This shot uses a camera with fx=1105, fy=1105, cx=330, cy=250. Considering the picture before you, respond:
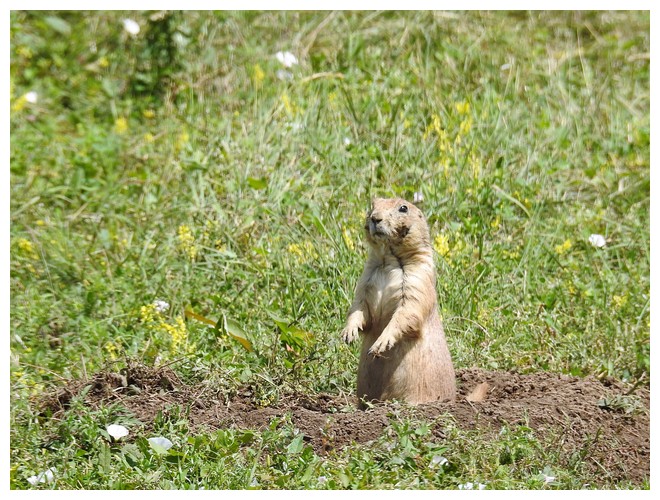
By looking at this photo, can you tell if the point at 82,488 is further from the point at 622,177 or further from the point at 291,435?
the point at 622,177

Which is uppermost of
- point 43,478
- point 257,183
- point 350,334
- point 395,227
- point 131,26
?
point 131,26

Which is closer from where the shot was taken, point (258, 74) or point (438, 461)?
point (438, 461)

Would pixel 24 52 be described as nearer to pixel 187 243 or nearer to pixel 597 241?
pixel 187 243

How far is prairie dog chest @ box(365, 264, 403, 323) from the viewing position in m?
5.35

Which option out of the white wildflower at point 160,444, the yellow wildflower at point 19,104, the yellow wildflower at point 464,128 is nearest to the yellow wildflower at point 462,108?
the yellow wildflower at point 464,128

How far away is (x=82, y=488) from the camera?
4.69m

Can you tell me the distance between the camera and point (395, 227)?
527cm

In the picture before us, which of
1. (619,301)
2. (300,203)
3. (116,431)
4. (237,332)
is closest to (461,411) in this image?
(237,332)

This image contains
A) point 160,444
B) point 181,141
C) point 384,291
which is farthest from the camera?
point 181,141

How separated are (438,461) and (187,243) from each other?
2.74 metres

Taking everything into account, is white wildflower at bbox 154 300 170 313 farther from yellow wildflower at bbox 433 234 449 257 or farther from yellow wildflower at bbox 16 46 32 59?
yellow wildflower at bbox 16 46 32 59

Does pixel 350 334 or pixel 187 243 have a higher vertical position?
pixel 187 243

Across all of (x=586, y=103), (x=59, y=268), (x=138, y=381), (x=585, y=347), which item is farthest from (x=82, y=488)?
(x=586, y=103)

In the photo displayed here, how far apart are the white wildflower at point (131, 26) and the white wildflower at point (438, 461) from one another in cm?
558
